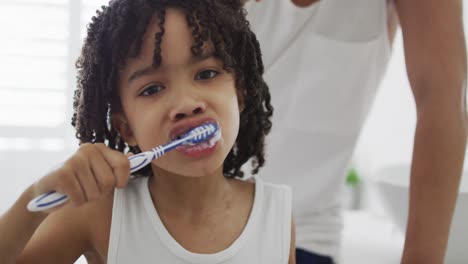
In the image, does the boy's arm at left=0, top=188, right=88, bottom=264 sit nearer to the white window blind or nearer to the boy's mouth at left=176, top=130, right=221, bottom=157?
the boy's mouth at left=176, top=130, right=221, bottom=157

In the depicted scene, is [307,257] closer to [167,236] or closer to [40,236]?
[167,236]

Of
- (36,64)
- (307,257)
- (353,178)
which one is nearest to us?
(307,257)

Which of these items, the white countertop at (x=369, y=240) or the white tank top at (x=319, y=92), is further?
the white countertop at (x=369, y=240)

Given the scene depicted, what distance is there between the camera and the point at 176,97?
1.64 feet

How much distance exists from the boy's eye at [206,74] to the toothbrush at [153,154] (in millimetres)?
52

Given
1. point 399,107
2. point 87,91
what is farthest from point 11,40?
point 399,107

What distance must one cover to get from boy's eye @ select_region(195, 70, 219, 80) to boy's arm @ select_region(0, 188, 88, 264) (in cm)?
20

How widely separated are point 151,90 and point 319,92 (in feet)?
1.03

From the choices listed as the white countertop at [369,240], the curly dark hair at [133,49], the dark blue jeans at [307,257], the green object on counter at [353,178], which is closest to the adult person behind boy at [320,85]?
the dark blue jeans at [307,257]

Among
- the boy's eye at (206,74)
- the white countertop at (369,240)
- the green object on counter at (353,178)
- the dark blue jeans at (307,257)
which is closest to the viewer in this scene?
the boy's eye at (206,74)

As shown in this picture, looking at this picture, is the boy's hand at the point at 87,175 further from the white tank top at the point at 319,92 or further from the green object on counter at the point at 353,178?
the green object on counter at the point at 353,178

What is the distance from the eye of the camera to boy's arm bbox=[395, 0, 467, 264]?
21.9 inches

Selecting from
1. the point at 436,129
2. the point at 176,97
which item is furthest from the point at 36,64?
the point at 436,129

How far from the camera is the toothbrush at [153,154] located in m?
0.42
